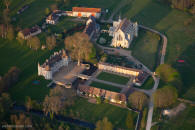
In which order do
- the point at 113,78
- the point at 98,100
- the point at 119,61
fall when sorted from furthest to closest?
the point at 119,61 → the point at 113,78 → the point at 98,100

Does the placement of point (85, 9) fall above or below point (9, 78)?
above

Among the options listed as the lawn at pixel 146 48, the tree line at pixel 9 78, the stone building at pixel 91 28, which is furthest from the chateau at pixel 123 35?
the tree line at pixel 9 78

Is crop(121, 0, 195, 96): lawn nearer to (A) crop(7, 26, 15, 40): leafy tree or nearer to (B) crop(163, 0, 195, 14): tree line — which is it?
(B) crop(163, 0, 195, 14): tree line

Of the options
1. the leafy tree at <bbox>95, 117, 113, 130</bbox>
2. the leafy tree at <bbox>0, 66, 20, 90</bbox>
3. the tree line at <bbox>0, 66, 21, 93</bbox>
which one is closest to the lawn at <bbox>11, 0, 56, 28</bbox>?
the leafy tree at <bbox>0, 66, 20, 90</bbox>

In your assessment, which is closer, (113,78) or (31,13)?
(113,78)

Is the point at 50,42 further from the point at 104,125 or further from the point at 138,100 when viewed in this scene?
the point at 104,125

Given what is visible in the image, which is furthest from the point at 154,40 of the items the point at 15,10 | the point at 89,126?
the point at 15,10

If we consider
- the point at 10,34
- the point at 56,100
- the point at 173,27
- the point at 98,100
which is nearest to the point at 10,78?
the point at 56,100

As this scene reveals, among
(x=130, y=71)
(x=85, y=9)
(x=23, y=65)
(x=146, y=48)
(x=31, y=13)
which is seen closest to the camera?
(x=130, y=71)
